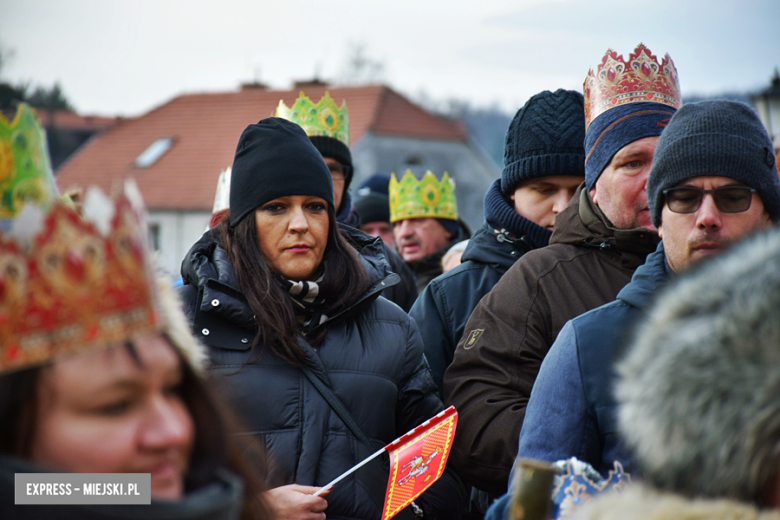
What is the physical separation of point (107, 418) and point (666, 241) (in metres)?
1.68

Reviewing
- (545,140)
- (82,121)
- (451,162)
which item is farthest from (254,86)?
(545,140)

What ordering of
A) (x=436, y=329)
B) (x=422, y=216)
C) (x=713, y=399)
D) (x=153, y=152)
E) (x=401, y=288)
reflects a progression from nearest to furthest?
1. (x=713, y=399)
2. (x=436, y=329)
3. (x=401, y=288)
4. (x=422, y=216)
5. (x=153, y=152)

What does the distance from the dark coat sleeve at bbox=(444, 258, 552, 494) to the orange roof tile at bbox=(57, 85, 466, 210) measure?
22.5 metres

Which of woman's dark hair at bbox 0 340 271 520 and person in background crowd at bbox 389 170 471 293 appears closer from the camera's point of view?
woman's dark hair at bbox 0 340 271 520

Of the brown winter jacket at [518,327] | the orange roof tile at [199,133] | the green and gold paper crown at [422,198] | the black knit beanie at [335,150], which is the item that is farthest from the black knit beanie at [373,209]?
the orange roof tile at [199,133]

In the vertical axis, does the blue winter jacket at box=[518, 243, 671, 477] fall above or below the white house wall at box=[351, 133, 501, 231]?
below

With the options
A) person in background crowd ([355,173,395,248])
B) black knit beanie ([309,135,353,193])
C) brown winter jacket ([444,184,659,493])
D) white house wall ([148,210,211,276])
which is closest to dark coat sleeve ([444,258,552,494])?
brown winter jacket ([444,184,659,493])

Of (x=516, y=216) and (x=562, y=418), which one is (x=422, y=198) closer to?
(x=516, y=216)

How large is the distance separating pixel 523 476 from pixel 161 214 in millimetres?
25505

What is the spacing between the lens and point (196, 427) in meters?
1.52

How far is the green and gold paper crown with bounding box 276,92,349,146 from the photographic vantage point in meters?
4.84

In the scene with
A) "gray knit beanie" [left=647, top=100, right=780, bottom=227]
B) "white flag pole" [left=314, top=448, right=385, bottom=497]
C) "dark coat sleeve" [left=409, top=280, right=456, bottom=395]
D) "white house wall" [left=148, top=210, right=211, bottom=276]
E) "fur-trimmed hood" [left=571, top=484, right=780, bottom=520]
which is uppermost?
"gray knit beanie" [left=647, top=100, right=780, bottom=227]

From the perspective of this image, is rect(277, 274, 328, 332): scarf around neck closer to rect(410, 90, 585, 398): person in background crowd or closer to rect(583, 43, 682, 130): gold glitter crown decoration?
rect(410, 90, 585, 398): person in background crowd

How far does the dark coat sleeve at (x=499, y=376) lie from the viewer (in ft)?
8.41
